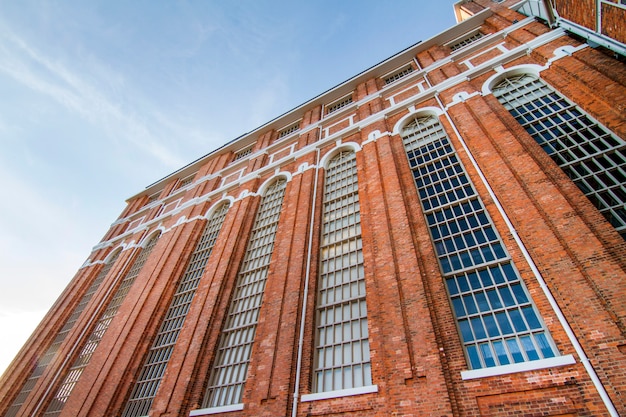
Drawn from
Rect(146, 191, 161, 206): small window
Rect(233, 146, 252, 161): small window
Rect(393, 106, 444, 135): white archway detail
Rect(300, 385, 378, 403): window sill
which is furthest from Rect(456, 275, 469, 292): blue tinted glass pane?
Rect(146, 191, 161, 206): small window

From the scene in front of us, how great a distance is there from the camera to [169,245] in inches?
629

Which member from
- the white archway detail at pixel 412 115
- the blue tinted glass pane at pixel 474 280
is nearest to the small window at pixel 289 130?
the white archway detail at pixel 412 115

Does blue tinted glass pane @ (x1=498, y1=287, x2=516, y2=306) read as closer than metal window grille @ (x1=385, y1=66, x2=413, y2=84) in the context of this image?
Yes

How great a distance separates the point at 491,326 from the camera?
644 centimetres

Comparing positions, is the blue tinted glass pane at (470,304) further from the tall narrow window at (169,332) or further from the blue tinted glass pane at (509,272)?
the tall narrow window at (169,332)

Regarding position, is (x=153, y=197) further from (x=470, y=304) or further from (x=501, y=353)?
(x=501, y=353)

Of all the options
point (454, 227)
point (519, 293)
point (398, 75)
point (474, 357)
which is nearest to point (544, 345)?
point (519, 293)

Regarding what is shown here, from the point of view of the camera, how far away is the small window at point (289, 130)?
1961 cm

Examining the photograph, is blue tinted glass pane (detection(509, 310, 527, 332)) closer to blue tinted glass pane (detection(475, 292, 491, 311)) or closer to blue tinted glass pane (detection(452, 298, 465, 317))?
blue tinted glass pane (detection(475, 292, 491, 311))

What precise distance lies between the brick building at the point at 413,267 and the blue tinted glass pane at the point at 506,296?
0.03 meters

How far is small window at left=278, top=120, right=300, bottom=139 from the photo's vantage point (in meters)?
19.6

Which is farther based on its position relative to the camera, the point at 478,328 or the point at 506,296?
the point at 506,296

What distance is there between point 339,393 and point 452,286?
364 cm

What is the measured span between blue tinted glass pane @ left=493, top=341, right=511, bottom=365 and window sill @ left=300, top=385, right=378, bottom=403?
251cm
